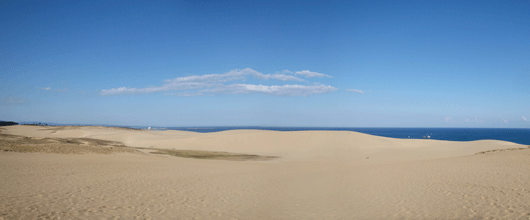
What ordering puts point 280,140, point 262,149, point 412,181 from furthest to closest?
1. point 280,140
2. point 262,149
3. point 412,181

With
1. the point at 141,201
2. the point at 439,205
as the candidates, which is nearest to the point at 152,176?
the point at 141,201

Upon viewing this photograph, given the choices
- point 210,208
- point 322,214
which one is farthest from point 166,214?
point 322,214

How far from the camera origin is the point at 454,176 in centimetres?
1197

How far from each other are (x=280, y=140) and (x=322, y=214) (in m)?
26.9

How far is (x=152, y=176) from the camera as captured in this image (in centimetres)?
1222

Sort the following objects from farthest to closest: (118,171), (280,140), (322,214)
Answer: (280,140) → (118,171) → (322,214)

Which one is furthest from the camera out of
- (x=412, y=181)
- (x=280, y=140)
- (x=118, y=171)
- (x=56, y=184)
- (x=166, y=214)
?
(x=280, y=140)

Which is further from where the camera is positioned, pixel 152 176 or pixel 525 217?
pixel 152 176

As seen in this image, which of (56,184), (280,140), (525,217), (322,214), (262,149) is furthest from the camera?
(280,140)

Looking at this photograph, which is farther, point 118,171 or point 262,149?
point 262,149

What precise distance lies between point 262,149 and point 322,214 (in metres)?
24.2

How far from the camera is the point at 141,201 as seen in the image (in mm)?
8172

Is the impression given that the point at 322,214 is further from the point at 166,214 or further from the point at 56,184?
the point at 56,184

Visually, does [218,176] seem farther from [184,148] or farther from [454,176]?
[184,148]
